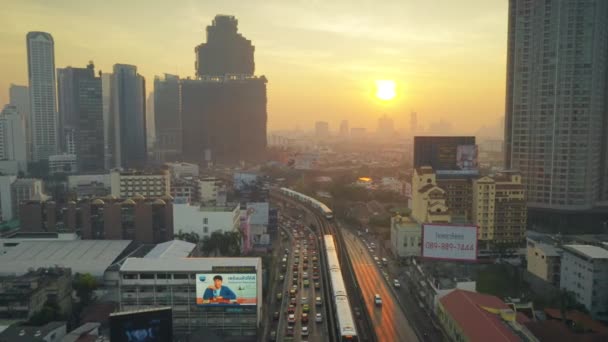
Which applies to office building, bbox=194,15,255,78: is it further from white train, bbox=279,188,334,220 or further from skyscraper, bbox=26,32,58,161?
white train, bbox=279,188,334,220

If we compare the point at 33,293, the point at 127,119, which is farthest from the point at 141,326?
the point at 127,119

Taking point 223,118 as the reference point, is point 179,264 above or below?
below

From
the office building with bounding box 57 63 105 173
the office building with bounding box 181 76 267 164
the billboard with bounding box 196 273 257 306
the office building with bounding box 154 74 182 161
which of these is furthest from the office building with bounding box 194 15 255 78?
the billboard with bounding box 196 273 257 306

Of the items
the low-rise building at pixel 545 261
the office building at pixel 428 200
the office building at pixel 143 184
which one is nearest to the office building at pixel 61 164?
the office building at pixel 143 184

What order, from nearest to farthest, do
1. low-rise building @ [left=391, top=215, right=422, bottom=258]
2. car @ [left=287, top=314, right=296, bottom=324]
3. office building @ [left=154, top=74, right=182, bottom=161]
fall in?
car @ [left=287, top=314, right=296, bottom=324], low-rise building @ [left=391, top=215, right=422, bottom=258], office building @ [left=154, top=74, right=182, bottom=161]

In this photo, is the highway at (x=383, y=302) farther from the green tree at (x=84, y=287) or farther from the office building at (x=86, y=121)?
the office building at (x=86, y=121)

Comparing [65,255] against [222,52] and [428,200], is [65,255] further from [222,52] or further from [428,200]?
[222,52]
